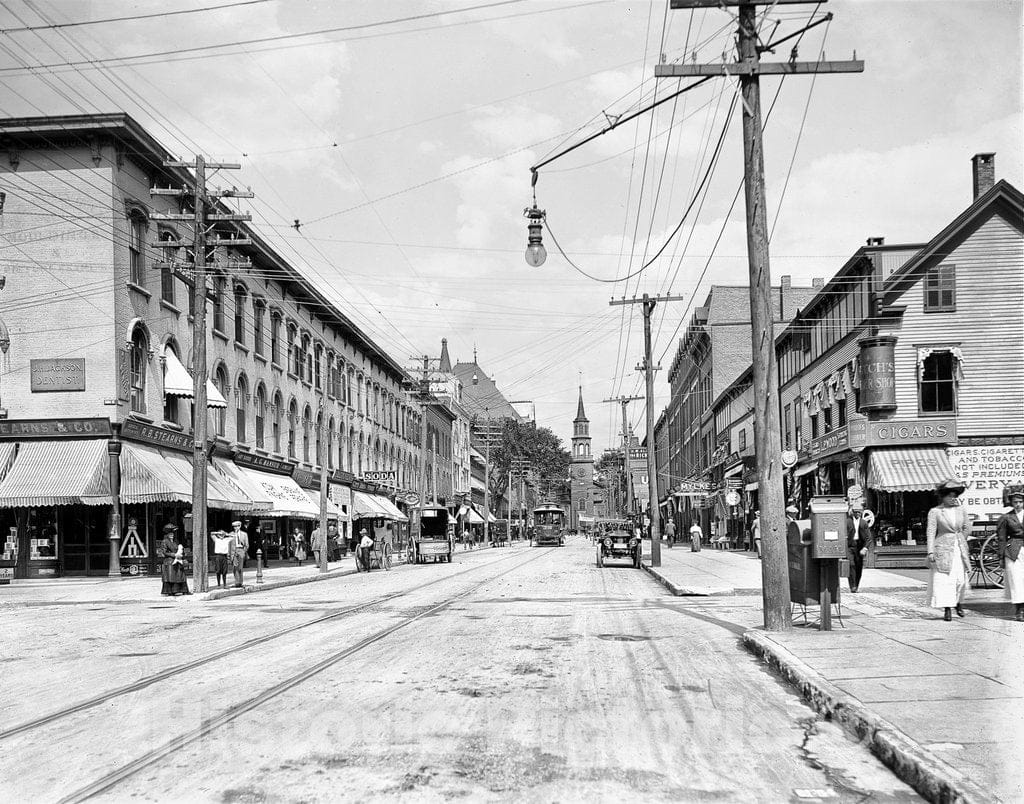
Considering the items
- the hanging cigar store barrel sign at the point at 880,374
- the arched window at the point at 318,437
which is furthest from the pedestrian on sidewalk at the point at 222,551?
the arched window at the point at 318,437

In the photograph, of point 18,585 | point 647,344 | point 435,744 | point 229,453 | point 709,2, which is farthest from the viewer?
point 647,344

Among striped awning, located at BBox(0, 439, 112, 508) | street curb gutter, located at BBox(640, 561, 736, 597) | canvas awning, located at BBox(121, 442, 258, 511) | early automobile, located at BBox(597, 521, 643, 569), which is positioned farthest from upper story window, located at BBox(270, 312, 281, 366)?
street curb gutter, located at BBox(640, 561, 736, 597)

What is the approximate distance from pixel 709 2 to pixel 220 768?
11.1 meters

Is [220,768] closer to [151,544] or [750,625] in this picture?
[750,625]

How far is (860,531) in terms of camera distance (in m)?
18.4

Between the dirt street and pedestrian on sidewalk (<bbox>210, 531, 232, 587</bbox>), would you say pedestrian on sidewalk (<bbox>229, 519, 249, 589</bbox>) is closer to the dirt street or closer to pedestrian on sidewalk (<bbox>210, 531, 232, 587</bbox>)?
pedestrian on sidewalk (<bbox>210, 531, 232, 587</bbox>)

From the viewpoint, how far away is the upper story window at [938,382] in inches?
1181

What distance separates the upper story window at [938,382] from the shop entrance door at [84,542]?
949 inches

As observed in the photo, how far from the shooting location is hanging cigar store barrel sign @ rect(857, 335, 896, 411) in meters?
29.9

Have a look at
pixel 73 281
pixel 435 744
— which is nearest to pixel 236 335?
pixel 73 281

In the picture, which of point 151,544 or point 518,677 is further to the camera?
point 151,544

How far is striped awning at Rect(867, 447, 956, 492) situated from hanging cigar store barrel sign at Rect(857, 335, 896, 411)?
1.41 m

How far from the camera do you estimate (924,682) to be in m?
8.70

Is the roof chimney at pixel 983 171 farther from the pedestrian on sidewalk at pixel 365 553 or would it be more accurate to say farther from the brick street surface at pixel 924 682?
the pedestrian on sidewalk at pixel 365 553
